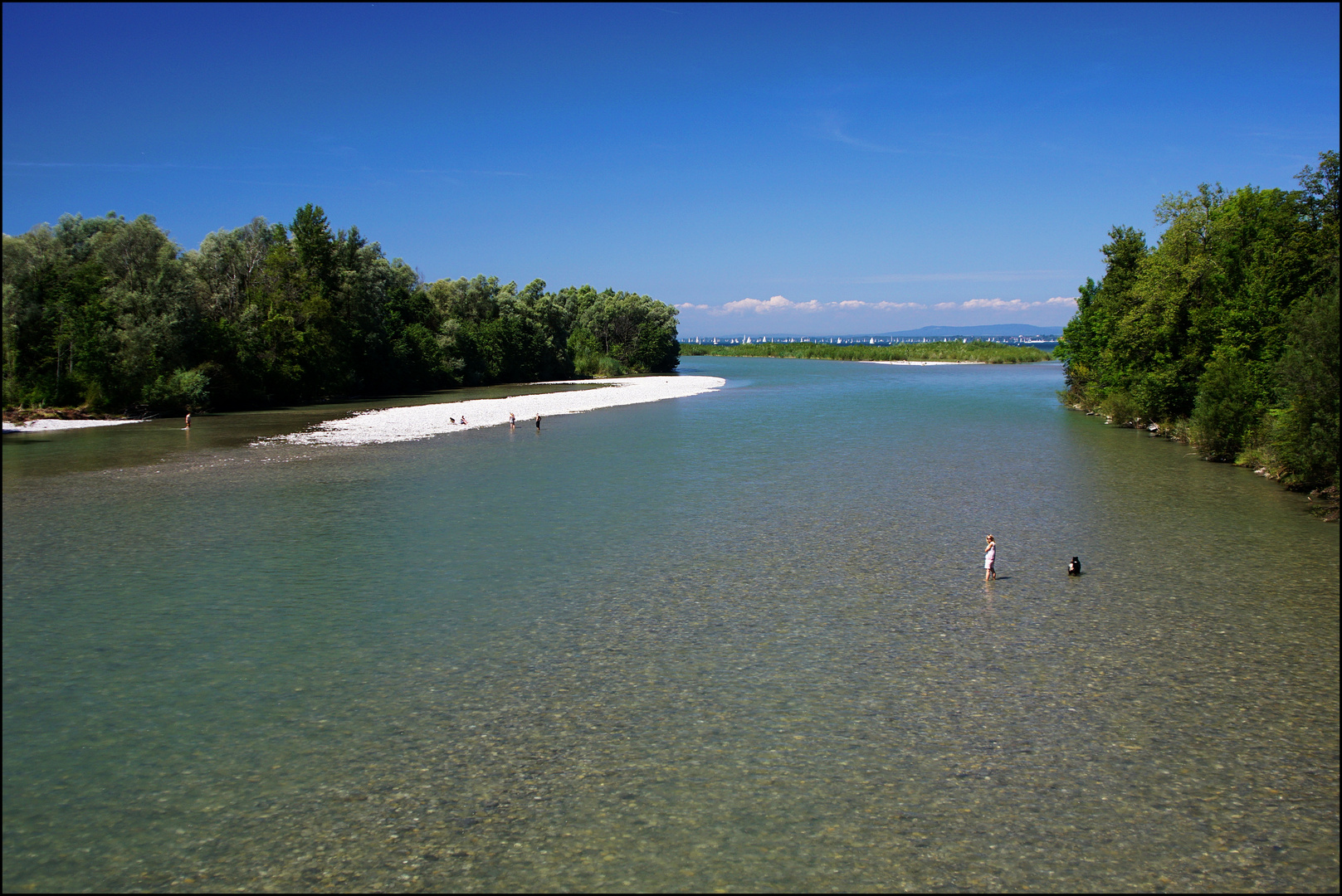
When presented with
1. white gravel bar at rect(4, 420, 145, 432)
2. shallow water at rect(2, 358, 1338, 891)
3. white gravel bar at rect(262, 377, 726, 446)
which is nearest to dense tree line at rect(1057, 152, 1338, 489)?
shallow water at rect(2, 358, 1338, 891)

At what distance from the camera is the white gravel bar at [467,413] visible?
57.6m

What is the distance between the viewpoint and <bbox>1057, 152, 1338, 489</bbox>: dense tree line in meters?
29.2

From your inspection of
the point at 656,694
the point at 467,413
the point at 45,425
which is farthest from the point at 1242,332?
the point at 467,413

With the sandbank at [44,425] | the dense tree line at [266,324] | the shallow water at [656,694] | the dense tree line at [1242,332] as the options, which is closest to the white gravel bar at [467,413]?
the dense tree line at [266,324]

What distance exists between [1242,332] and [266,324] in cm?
8134

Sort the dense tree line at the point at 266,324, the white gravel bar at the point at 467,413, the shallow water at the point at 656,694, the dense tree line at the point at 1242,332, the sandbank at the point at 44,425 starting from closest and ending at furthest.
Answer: the sandbank at the point at 44,425, the shallow water at the point at 656,694, the dense tree line at the point at 266,324, the dense tree line at the point at 1242,332, the white gravel bar at the point at 467,413

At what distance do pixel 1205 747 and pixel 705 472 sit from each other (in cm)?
3005

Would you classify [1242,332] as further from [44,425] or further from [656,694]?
[44,425]

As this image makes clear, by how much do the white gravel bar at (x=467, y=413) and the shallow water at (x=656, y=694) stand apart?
2443cm

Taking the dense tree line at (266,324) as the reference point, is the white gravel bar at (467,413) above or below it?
below

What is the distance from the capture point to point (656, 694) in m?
15.7

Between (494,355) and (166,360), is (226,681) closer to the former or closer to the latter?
(166,360)

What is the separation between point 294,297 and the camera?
89.5m

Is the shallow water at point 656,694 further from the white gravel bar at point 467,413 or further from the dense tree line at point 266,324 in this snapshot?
the white gravel bar at point 467,413
